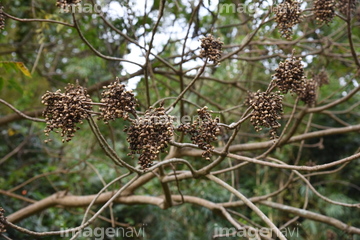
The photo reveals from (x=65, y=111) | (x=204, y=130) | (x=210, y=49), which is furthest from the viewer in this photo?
(x=210, y=49)

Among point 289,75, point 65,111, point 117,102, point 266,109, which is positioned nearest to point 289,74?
point 289,75

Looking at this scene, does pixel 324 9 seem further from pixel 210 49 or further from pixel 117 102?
pixel 117 102

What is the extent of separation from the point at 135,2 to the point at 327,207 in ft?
11.5

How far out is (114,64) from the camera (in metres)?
3.14

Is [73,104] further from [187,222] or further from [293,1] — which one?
[187,222]

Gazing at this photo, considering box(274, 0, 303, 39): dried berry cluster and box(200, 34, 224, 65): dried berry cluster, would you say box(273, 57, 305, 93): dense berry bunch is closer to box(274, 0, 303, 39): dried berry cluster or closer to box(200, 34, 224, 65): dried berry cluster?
box(200, 34, 224, 65): dried berry cluster

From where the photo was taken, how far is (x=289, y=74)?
4.09 ft

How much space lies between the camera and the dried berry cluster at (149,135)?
1.15 metres

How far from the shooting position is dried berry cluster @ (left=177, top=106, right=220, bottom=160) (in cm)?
124

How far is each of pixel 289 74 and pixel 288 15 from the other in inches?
17.8

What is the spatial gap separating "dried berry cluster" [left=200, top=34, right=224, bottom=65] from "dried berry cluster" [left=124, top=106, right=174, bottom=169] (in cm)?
35

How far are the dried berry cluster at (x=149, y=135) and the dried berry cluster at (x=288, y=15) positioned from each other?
0.76 metres

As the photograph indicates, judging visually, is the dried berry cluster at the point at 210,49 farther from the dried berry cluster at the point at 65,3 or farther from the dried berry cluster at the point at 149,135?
the dried berry cluster at the point at 65,3

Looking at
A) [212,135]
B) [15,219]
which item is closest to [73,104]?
[212,135]
